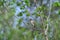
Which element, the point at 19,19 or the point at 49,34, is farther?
the point at 49,34

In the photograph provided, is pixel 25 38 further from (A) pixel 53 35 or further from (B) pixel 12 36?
(A) pixel 53 35

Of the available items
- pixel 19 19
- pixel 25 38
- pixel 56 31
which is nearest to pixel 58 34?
pixel 56 31

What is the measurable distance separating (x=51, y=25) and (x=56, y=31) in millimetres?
89

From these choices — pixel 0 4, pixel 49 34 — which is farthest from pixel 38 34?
pixel 0 4

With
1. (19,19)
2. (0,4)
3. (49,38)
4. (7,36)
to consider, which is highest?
(0,4)

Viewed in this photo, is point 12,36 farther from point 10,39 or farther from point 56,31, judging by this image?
point 56,31

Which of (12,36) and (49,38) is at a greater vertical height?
(12,36)

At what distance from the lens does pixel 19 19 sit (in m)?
1.50

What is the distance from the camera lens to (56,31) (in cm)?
163

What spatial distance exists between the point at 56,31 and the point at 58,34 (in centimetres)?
4

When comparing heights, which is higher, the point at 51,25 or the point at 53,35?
the point at 51,25

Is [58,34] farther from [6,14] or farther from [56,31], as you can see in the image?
[6,14]

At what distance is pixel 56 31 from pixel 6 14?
23.2 inches

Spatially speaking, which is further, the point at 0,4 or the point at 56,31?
the point at 56,31
